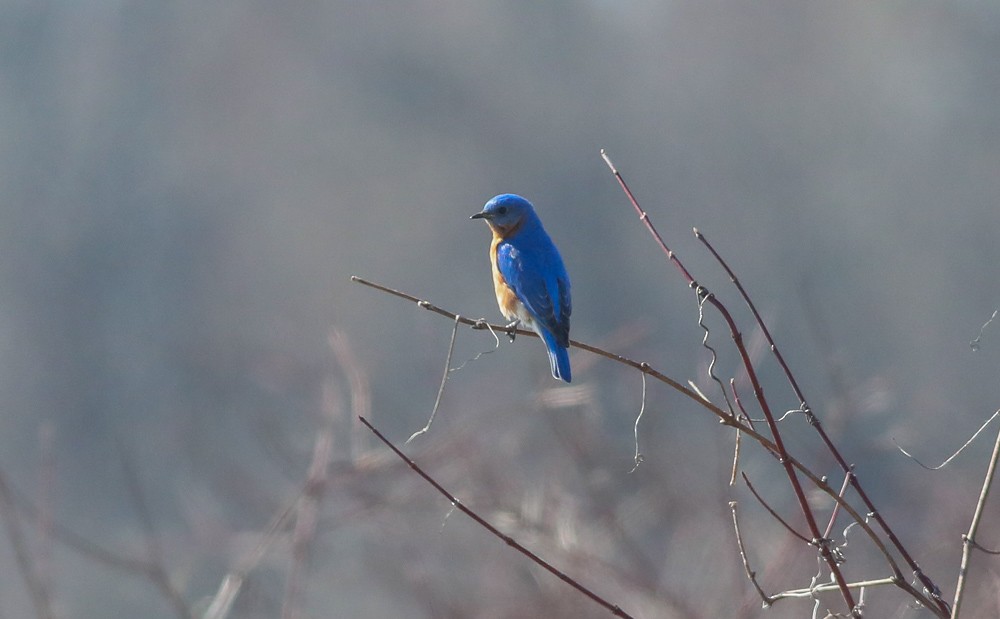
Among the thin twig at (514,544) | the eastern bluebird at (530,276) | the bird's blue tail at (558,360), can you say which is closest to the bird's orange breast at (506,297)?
the eastern bluebird at (530,276)

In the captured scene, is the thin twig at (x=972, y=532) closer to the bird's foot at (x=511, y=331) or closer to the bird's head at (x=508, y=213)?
the bird's foot at (x=511, y=331)

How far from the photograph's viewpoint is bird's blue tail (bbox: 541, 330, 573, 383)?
418 centimetres

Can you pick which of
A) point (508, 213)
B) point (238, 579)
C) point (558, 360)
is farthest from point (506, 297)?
point (238, 579)

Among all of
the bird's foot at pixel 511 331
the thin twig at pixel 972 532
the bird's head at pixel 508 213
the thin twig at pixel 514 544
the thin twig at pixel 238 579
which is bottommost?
the thin twig at pixel 238 579

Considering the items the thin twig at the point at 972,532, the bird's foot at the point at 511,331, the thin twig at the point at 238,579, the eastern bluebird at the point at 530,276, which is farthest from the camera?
the eastern bluebird at the point at 530,276

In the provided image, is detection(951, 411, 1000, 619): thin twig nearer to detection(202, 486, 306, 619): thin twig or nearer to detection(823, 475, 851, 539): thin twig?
detection(823, 475, 851, 539): thin twig

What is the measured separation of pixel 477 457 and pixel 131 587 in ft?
28.5

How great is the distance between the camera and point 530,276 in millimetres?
4641

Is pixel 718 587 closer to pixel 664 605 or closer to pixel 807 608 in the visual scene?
pixel 807 608

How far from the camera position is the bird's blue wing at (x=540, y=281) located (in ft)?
14.5

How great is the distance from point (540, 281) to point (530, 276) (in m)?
0.06

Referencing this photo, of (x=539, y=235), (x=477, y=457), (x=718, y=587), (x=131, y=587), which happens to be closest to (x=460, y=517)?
(x=718, y=587)

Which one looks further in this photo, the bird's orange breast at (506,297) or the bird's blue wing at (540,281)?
the bird's orange breast at (506,297)

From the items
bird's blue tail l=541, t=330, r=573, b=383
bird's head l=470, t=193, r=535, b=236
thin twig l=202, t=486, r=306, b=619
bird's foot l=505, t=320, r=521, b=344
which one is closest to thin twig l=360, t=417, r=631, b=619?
bird's foot l=505, t=320, r=521, b=344
